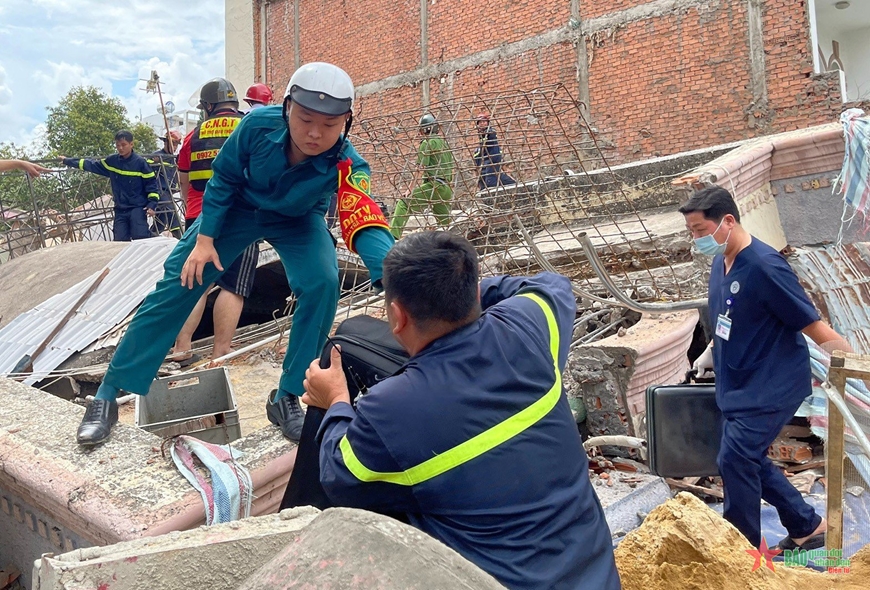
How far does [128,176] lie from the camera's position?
8055mm

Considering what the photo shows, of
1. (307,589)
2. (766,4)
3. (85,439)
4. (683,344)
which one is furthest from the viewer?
(766,4)

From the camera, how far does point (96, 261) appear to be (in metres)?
6.74

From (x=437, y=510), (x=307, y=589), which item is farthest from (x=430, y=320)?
(x=307, y=589)

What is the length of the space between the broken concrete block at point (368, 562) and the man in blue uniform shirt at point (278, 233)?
1.67m

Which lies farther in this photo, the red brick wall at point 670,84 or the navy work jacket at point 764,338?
the red brick wall at point 670,84

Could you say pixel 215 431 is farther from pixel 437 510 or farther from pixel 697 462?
pixel 697 462

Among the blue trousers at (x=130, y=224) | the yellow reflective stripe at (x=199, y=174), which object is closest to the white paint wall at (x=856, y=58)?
the blue trousers at (x=130, y=224)

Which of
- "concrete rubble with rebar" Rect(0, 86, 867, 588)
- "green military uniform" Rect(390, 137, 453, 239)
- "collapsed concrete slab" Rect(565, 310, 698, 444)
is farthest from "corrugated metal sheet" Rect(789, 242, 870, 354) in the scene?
"green military uniform" Rect(390, 137, 453, 239)

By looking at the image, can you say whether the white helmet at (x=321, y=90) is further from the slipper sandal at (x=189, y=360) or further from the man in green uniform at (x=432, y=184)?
the slipper sandal at (x=189, y=360)

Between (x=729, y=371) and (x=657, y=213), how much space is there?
3.53m

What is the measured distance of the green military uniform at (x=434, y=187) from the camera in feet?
15.9

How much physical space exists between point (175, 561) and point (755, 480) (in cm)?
252

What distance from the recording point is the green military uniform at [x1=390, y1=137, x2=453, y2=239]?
4.85 m

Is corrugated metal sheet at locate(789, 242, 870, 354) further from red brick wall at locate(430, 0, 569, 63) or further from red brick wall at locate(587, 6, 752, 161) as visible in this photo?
red brick wall at locate(430, 0, 569, 63)
